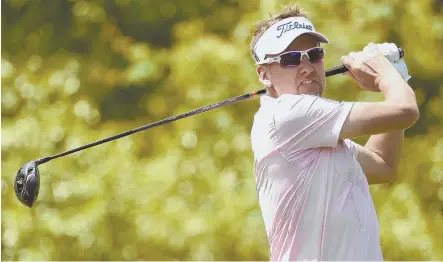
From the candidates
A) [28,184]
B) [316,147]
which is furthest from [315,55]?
[28,184]

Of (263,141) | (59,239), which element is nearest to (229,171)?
(59,239)

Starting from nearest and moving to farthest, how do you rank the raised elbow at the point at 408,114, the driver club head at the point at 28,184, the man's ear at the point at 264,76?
the raised elbow at the point at 408,114 → the man's ear at the point at 264,76 → the driver club head at the point at 28,184

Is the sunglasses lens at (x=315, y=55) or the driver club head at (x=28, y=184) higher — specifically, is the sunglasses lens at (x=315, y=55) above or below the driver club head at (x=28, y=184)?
above

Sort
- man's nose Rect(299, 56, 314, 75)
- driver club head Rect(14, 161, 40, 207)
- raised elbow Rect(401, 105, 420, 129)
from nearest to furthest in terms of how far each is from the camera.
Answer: raised elbow Rect(401, 105, 420, 129) < man's nose Rect(299, 56, 314, 75) < driver club head Rect(14, 161, 40, 207)

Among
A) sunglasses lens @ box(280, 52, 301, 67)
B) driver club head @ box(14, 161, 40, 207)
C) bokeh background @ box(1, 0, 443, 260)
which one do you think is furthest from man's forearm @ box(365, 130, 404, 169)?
→ bokeh background @ box(1, 0, 443, 260)

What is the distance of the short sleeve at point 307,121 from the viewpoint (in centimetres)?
318

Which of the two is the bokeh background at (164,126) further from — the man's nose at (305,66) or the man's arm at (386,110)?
the man's arm at (386,110)

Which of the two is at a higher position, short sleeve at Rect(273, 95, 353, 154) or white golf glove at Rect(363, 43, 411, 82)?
white golf glove at Rect(363, 43, 411, 82)

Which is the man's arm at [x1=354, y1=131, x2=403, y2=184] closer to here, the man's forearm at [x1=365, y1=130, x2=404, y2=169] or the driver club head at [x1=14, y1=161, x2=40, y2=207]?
the man's forearm at [x1=365, y1=130, x2=404, y2=169]

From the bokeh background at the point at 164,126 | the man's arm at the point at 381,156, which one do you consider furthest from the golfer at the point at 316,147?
the bokeh background at the point at 164,126

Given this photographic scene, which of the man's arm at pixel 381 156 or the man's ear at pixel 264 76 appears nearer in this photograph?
the man's ear at pixel 264 76

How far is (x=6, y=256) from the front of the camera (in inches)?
284

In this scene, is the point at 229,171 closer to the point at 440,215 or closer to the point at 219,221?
the point at 219,221

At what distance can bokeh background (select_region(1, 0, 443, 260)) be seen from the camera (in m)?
6.67
